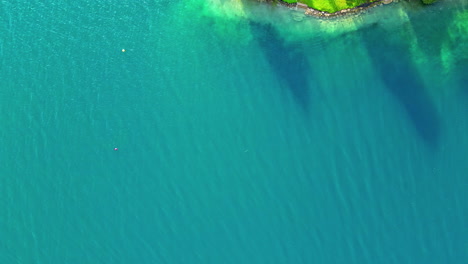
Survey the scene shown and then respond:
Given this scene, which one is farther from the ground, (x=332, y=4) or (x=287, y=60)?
(x=332, y=4)

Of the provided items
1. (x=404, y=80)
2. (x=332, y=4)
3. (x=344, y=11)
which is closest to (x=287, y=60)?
(x=332, y=4)

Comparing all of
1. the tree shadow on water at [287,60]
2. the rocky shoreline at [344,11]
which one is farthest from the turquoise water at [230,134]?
the rocky shoreline at [344,11]

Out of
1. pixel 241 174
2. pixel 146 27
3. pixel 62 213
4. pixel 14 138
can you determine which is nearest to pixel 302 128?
pixel 241 174

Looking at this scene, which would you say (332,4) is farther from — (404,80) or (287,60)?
(404,80)

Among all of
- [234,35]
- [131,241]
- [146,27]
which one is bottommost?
[131,241]

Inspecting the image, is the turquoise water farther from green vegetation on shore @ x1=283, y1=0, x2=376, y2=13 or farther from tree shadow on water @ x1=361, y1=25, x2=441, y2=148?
green vegetation on shore @ x1=283, y1=0, x2=376, y2=13

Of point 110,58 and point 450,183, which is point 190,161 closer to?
point 110,58
